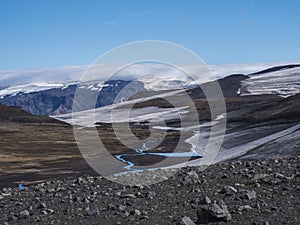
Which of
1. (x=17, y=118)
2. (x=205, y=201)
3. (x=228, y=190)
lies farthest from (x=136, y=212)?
(x=17, y=118)

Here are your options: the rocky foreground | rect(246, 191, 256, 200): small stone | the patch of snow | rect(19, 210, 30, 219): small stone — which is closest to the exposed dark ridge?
the patch of snow

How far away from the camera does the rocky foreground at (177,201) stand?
12.6 m

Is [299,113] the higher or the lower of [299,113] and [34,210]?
the lower

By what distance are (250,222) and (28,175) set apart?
1423 inches

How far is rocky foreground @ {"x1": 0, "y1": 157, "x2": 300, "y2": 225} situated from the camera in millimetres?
12594

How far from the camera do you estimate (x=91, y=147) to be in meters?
70.6

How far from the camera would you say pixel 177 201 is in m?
15.7

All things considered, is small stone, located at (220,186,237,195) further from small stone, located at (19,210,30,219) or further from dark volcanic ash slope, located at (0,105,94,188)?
dark volcanic ash slope, located at (0,105,94,188)

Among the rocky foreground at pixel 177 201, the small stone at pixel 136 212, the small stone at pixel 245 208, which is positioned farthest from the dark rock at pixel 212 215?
the small stone at pixel 136 212

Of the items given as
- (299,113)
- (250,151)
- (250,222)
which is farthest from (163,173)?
(299,113)

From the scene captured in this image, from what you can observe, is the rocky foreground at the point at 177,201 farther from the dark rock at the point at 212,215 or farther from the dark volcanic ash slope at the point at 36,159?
the dark volcanic ash slope at the point at 36,159

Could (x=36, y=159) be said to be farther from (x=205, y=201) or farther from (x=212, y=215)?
(x=212, y=215)

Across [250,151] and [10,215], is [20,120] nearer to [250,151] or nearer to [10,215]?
[250,151]

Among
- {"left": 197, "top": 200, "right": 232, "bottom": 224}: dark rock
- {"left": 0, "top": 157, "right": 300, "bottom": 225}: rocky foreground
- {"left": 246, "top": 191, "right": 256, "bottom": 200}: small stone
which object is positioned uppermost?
{"left": 197, "top": 200, "right": 232, "bottom": 224}: dark rock
